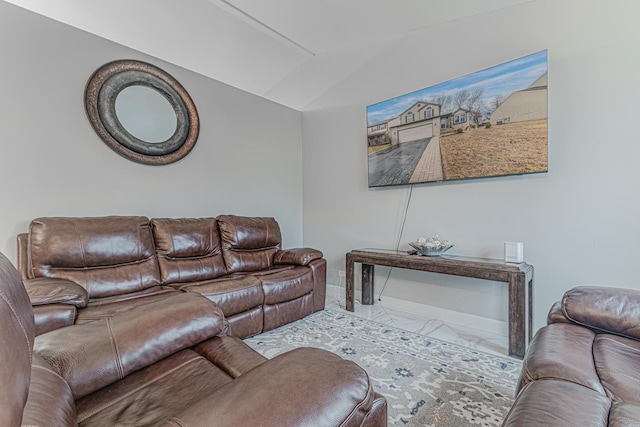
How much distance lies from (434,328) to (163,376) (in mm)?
2281

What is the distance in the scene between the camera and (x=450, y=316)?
282 centimetres

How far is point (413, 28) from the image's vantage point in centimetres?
289

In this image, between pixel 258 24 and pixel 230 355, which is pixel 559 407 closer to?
pixel 230 355

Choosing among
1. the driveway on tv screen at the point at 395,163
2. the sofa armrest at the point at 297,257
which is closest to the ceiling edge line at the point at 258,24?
the driveway on tv screen at the point at 395,163

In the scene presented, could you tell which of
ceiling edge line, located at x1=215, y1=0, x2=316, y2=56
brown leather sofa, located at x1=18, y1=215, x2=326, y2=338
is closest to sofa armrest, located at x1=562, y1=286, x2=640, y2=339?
brown leather sofa, located at x1=18, y1=215, x2=326, y2=338

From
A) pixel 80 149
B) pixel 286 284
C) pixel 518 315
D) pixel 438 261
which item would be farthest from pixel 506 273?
pixel 80 149

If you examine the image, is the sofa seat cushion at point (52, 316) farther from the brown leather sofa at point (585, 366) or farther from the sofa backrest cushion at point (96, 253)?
the brown leather sofa at point (585, 366)

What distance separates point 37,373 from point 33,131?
91.9 inches

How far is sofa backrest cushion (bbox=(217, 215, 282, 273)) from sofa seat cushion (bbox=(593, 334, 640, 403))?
2.59m

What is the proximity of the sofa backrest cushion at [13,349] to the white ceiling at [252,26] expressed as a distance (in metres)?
2.79

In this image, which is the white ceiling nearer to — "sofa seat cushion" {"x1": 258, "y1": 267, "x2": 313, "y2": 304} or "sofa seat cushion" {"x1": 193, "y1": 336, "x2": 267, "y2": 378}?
"sofa seat cushion" {"x1": 258, "y1": 267, "x2": 313, "y2": 304}

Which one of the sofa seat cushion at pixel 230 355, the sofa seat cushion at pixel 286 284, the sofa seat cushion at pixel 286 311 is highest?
the sofa seat cushion at pixel 230 355

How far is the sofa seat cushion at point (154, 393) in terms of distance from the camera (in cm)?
87

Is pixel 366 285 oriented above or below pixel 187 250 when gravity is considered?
below
